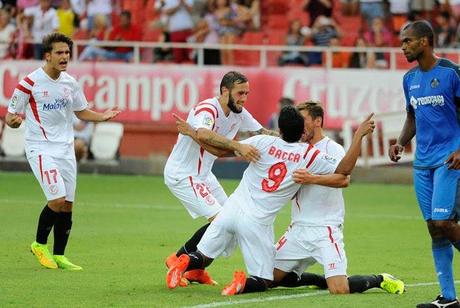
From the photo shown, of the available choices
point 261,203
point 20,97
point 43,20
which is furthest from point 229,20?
point 261,203

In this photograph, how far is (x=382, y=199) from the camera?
22219 millimetres

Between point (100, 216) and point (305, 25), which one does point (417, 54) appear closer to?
point (100, 216)

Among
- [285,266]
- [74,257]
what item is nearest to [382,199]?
[74,257]

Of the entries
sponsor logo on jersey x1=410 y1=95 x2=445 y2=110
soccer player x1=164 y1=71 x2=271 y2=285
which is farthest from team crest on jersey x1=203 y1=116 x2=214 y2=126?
sponsor logo on jersey x1=410 y1=95 x2=445 y2=110

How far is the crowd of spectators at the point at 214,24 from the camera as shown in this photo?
25.9 meters

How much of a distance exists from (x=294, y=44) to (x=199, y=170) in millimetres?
14139

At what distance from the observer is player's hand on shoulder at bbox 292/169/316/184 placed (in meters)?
10.5

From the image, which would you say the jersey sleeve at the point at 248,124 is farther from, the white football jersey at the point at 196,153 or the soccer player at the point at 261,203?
the soccer player at the point at 261,203

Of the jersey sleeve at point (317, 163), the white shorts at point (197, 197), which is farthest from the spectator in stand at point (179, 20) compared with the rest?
the jersey sleeve at point (317, 163)

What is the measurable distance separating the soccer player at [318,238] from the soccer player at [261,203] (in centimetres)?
19

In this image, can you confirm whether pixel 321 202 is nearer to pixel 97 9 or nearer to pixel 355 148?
pixel 355 148

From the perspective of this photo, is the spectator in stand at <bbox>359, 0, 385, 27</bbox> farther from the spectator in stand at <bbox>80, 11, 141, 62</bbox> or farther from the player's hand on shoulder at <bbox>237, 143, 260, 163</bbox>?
the player's hand on shoulder at <bbox>237, 143, 260, 163</bbox>

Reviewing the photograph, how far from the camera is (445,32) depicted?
25500 mm

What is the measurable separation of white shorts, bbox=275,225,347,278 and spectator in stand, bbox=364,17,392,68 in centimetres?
1503
